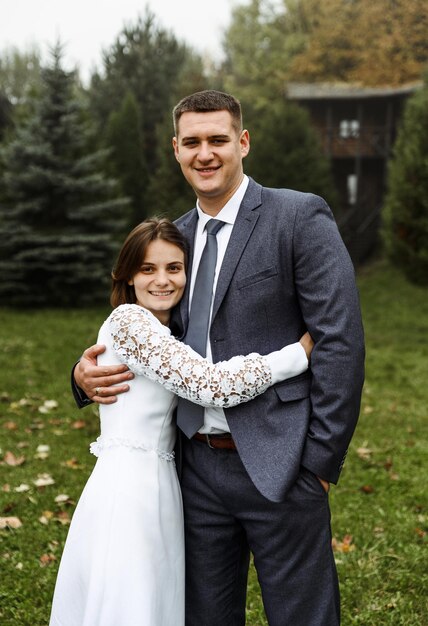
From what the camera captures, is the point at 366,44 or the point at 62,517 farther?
the point at 366,44

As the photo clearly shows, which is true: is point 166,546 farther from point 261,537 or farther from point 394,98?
point 394,98

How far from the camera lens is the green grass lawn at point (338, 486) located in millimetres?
4285

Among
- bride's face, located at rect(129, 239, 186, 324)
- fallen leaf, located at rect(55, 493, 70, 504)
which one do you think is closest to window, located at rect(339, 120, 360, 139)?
fallen leaf, located at rect(55, 493, 70, 504)

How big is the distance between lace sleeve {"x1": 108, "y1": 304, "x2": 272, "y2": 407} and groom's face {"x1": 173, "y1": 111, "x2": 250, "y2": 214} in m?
0.61

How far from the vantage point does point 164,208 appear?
73.4ft

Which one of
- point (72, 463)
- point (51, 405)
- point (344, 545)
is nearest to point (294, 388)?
point (344, 545)

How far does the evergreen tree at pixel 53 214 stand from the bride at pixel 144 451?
1368cm

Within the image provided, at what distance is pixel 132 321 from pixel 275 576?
1.18m

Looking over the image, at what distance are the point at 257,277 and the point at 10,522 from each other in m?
3.37

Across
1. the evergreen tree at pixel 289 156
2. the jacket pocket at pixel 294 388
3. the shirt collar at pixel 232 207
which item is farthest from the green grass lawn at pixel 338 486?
the evergreen tree at pixel 289 156

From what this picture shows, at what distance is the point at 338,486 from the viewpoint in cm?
618

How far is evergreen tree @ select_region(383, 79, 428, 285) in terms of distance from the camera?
1506cm

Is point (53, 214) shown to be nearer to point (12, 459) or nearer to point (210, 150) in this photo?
point (12, 459)

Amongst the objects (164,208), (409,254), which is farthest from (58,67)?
(409,254)
